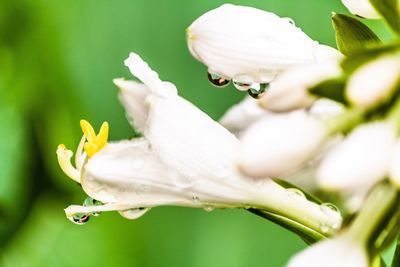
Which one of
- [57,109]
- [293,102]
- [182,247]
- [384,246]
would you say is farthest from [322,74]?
[57,109]

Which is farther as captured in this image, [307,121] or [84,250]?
[84,250]

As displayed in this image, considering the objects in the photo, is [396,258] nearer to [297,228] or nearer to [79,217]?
[297,228]

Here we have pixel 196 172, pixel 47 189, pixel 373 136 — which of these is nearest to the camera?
pixel 373 136

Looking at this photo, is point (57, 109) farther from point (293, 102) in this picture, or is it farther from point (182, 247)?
point (293, 102)

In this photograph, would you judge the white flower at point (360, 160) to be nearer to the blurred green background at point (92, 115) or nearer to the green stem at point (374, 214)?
the green stem at point (374, 214)

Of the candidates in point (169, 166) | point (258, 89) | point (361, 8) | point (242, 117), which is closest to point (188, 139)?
point (169, 166)
